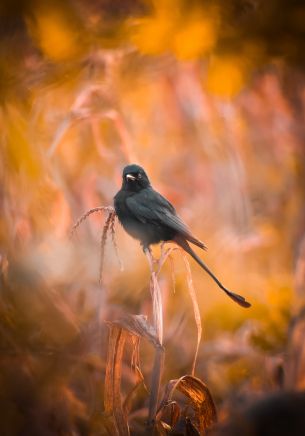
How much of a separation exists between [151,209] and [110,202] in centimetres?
112

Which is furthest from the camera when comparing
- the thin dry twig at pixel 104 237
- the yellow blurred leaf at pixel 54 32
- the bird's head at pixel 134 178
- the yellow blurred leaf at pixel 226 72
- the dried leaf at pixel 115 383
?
the yellow blurred leaf at pixel 226 72

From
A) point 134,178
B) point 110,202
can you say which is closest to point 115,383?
point 134,178

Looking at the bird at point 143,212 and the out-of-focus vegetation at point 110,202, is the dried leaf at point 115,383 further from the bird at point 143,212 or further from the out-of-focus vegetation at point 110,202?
the bird at point 143,212

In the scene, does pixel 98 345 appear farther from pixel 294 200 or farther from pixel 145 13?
pixel 294 200

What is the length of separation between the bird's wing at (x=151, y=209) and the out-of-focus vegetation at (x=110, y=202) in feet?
1.92

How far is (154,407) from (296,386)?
146cm

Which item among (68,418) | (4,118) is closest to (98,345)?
(68,418)

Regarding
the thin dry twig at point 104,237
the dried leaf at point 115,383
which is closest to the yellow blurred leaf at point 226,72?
the thin dry twig at point 104,237

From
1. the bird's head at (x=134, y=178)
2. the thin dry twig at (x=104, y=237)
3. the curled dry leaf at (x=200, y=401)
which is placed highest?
the bird's head at (x=134, y=178)

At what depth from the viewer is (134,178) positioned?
297 cm

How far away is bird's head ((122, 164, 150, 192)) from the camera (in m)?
2.98

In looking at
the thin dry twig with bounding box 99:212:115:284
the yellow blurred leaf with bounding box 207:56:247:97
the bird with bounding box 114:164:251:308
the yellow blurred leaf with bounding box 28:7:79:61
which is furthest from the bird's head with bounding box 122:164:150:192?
the yellow blurred leaf with bounding box 207:56:247:97

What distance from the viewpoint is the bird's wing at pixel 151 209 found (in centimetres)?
284

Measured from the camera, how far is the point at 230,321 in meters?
4.30
